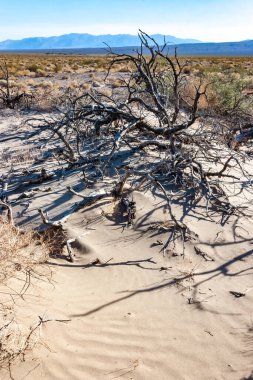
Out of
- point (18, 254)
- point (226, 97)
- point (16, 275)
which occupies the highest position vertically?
point (226, 97)

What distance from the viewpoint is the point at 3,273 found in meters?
3.29

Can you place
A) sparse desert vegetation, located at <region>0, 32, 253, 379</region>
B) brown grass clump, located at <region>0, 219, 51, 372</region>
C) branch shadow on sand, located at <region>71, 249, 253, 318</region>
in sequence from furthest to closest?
branch shadow on sand, located at <region>71, 249, 253, 318</region>
sparse desert vegetation, located at <region>0, 32, 253, 379</region>
brown grass clump, located at <region>0, 219, 51, 372</region>

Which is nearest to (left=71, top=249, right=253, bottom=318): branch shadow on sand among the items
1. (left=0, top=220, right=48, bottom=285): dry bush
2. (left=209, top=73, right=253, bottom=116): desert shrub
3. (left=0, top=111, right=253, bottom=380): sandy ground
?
(left=0, top=111, right=253, bottom=380): sandy ground

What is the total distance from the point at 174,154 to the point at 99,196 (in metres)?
1.15

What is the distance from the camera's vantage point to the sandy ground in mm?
2695

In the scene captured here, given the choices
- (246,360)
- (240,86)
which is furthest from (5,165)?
(240,86)

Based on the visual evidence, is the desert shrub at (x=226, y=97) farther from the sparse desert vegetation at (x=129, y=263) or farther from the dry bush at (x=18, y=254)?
the dry bush at (x=18, y=254)

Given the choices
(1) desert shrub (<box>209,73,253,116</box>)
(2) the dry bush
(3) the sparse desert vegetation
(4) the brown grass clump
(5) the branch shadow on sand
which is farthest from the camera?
(1) desert shrub (<box>209,73,253,116</box>)

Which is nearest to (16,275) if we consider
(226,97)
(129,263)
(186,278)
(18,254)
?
(18,254)

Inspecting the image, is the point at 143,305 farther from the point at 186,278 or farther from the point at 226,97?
the point at 226,97

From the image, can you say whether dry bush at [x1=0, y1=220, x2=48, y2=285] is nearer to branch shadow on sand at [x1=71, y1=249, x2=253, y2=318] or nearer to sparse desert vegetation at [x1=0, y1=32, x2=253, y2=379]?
sparse desert vegetation at [x1=0, y1=32, x2=253, y2=379]

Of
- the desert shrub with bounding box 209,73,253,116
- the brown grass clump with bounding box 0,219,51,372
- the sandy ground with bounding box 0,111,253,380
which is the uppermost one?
the desert shrub with bounding box 209,73,253,116

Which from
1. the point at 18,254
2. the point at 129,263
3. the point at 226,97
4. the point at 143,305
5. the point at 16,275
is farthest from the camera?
the point at 226,97

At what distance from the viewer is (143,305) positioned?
3322 mm
